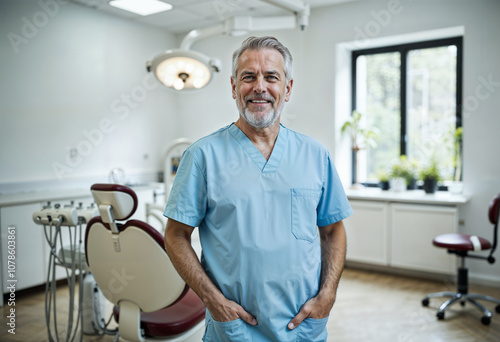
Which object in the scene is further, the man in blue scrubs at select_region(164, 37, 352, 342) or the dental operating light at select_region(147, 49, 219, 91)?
the dental operating light at select_region(147, 49, 219, 91)

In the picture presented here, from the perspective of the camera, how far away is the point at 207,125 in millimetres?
5406

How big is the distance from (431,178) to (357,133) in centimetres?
90

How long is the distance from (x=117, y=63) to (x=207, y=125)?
1278 millimetres

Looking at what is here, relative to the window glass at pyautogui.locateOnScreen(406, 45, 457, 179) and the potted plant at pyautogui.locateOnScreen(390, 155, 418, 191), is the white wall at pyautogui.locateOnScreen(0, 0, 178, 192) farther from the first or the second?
the window glass at pyautogui.locateOnScreen(406, 45, 457, 179)

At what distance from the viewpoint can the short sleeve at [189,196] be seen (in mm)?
1271

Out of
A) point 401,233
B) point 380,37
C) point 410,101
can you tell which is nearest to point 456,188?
point 401,233

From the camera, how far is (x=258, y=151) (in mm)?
1325

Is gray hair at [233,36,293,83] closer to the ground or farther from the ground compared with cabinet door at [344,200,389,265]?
farther from the ground

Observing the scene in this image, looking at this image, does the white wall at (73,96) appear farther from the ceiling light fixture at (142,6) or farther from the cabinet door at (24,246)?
the cabinet door at (24,246)

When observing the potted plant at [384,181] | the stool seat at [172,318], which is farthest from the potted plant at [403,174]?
the stool seat at [172,318]

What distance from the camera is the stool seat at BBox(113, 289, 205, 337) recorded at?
1.90 m

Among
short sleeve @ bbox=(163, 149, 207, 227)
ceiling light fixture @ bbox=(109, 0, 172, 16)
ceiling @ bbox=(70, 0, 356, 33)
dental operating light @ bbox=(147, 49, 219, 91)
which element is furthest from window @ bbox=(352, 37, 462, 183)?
short sleeve @ bbox=(163, 149, 207, 227)

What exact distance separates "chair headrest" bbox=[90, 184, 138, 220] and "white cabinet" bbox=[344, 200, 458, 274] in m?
2.77

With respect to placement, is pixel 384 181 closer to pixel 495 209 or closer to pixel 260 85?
pixel 495 209
